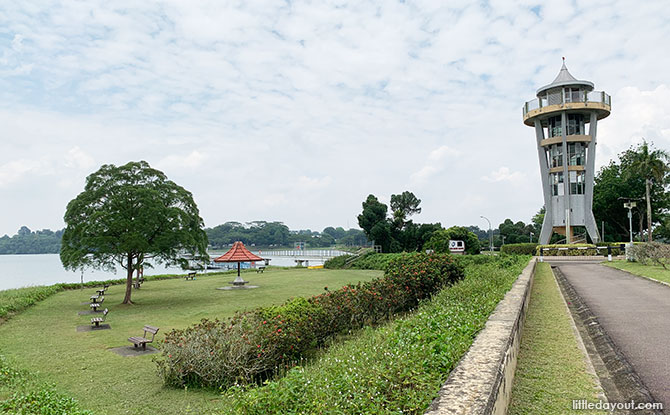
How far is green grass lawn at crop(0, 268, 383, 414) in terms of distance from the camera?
20.5 feet

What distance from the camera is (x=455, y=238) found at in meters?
48.7

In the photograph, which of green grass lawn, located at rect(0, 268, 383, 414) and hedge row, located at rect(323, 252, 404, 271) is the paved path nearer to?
green grass lawn, located at rect(0, 268, 383, 414)

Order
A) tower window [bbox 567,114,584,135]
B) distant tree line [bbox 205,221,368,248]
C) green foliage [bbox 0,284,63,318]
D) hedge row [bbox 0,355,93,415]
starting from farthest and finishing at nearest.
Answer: distant tree line [bbox 205,221,368,248]
tower window [bbox 567,114,584,135]
green foliage [bbox 0,284,63,318]
hedge row [bbox 0,355,93,415]

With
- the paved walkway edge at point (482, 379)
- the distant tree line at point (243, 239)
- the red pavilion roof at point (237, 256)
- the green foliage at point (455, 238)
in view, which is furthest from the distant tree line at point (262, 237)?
the paved walkway edge at point (482, 379)

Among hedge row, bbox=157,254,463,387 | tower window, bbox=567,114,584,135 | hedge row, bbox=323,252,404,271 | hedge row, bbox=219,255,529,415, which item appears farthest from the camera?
hedge row, bbox=323,252,404,271

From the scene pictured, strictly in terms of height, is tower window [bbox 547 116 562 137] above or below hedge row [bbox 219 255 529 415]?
above

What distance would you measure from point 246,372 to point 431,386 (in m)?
3.80

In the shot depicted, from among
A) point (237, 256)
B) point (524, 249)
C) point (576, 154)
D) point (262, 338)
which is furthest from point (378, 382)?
point (576, 154)

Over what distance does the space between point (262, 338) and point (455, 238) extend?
4421 cm

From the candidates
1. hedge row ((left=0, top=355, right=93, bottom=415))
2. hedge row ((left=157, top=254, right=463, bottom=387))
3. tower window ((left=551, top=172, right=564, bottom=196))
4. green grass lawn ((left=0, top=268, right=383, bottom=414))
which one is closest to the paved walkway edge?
hedge row ((left=157, top=254, right=463, bottom=387))

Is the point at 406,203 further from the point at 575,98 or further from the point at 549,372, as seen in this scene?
the point at 549,372

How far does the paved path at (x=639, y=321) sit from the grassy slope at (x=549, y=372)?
63cm

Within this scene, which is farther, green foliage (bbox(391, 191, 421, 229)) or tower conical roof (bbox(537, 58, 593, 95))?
green foliage (bbox(391, 191, 421, 229))

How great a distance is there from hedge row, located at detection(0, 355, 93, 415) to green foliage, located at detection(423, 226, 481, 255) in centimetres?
4158
